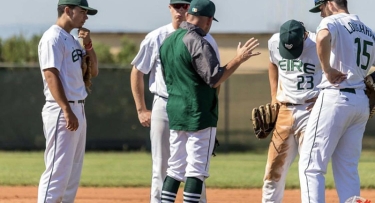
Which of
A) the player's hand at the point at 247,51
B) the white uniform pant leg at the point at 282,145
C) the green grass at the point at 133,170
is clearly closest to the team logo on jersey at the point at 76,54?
the player's hand at the point at 247,51

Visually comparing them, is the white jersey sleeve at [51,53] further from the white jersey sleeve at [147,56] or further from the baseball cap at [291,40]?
the baseball cap at [291,40]

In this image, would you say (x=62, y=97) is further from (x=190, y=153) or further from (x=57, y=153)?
(x=190, y=153)

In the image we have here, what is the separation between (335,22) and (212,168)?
7.45 meters

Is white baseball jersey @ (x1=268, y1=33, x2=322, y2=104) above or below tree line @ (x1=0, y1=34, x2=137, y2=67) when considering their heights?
above

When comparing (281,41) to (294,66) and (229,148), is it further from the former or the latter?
(229,148)

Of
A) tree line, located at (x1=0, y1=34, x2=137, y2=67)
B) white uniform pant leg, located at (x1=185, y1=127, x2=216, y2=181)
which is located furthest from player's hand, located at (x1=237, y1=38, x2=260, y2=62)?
tree line, located at (x1=0, y1=34, x2=137, y2=67)

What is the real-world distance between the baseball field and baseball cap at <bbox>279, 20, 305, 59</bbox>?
2.61m

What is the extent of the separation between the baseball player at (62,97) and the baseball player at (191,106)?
80cm

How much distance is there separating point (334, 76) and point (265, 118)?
4.05ft

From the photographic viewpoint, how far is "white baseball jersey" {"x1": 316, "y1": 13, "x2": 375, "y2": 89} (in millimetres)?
6289

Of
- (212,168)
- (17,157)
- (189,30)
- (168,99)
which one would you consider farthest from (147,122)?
(17,157)

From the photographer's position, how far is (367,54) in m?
6.44

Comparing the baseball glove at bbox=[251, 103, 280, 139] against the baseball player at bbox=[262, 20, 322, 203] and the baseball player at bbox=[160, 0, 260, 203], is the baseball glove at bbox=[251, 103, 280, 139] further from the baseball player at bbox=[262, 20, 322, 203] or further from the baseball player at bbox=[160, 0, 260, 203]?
the baseball player at bbox=[160, 0, 260, 203]

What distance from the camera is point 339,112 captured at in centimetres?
628
